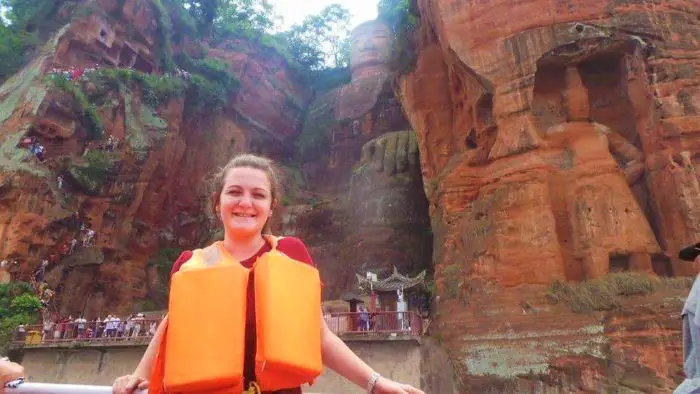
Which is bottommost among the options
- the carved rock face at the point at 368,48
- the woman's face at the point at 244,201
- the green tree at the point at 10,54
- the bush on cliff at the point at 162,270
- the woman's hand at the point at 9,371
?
the woman's hand at the point at 9,371

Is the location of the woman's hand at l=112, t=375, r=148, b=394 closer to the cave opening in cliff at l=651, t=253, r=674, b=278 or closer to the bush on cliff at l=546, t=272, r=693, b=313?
the bush on cliff at l=546, t=272, r=693, b=313

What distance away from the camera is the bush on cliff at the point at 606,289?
11.4 meters

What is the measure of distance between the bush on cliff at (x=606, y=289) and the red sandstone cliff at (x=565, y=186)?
27 centimetres

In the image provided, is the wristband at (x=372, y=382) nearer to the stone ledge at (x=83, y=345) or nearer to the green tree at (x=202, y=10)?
the stone ledge at (x=83, y=345)

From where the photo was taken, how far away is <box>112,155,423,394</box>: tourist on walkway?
5.81 feet

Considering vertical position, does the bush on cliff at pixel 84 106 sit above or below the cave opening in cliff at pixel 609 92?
above

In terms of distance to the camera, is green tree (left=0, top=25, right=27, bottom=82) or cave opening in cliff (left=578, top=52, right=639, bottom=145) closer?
cave opening in cliff (left=578, top=52, right=639, bottom=145)

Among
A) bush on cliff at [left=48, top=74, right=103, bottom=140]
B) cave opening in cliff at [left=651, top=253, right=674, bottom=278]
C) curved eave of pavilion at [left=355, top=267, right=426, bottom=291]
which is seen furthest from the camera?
bush on cliff at [left=48, top=74, right=103, bottom=140]

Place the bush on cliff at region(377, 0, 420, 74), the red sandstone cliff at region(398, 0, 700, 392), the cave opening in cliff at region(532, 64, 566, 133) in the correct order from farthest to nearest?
the bush on cliff at region(377, 0, 420, 74)
the cave opening in cliff at region(532, 64, 566, 133)
the red sandstone cliff at region(398, 0, 700, 392)

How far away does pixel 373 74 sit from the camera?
3562cm

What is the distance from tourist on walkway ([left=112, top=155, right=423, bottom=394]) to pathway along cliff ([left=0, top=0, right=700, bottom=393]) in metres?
0.53

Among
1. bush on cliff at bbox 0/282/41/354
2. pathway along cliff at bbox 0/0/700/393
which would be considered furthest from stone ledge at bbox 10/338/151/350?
pathway along cliff at bbox 0/0/700/393

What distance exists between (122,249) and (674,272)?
22.4 m

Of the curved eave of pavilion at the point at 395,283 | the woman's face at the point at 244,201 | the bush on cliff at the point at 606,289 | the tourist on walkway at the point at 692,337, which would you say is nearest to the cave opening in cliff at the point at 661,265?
the bush on cliff at the point at 606,289
